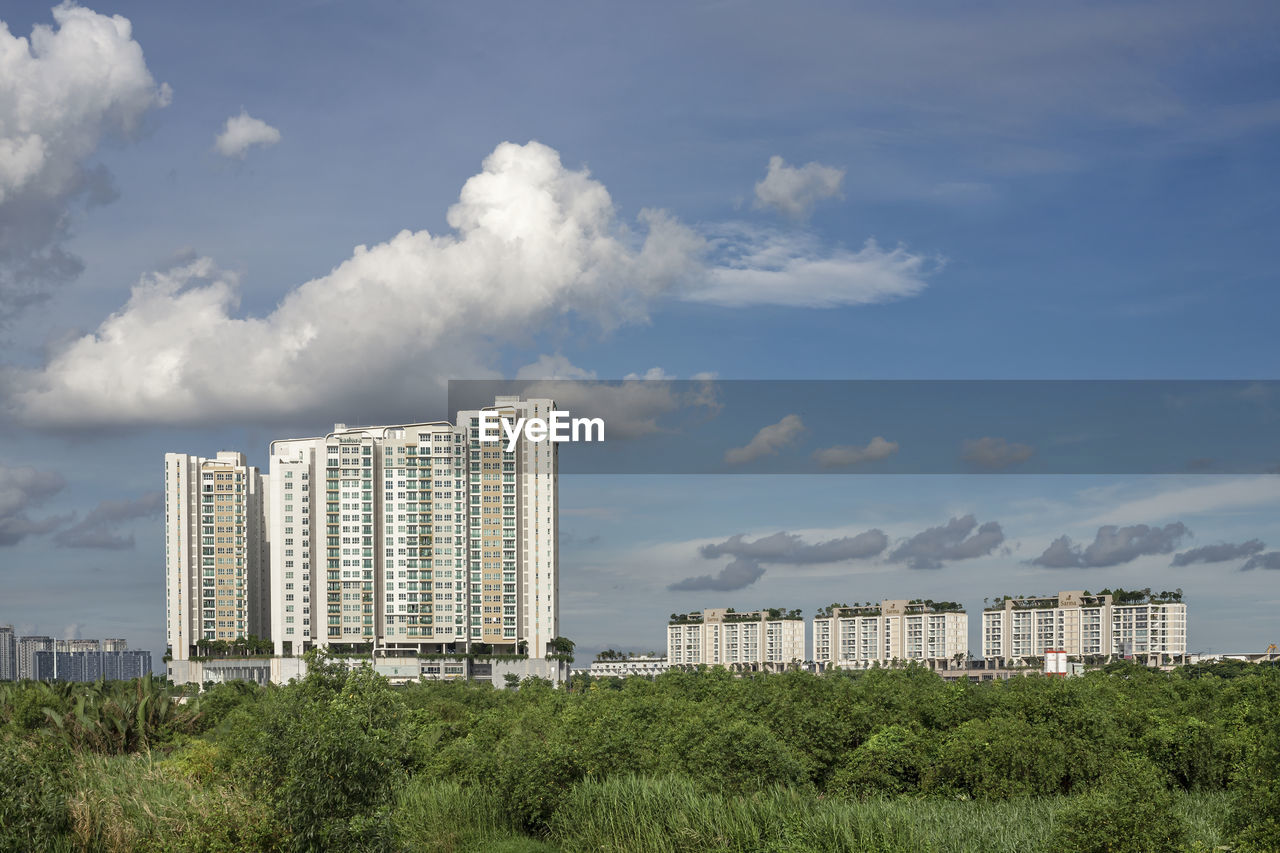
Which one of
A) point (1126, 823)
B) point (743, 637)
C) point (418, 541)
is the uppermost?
point (1126, 823)

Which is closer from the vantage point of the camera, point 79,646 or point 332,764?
point 332,764

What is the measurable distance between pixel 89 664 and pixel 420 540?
2604 inches

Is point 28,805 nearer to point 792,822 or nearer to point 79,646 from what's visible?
point 792,822

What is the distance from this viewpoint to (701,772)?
15.4m

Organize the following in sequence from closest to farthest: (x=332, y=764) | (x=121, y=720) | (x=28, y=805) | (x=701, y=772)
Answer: (x=332, y=764) → (x=28, y=805) → (x=701, y=772) → (x=121, y=720)

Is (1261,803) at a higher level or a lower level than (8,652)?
higher

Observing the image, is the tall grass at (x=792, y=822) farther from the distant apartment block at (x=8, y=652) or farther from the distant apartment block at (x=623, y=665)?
the distant apartment block at (x=8, y=652)

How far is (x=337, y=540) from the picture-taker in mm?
68750

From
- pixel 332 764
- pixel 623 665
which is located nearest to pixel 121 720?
pixel 332 764

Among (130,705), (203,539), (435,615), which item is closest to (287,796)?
(130,705)

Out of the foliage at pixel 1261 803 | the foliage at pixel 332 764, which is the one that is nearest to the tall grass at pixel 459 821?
the foliage at pixel 332 764

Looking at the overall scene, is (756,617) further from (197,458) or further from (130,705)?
(130,705)

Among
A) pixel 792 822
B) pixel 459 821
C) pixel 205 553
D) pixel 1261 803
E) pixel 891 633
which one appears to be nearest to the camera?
pixel 1261 803

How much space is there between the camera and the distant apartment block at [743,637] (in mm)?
92375
